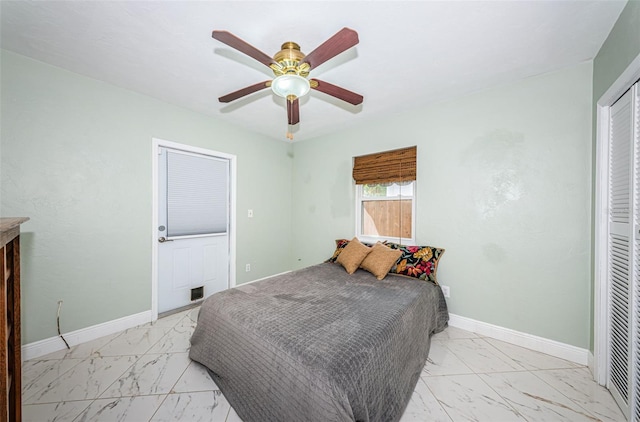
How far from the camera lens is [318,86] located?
1.69 metres

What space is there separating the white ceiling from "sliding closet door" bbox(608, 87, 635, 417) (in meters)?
0.67

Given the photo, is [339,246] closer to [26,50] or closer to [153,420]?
[153,420]

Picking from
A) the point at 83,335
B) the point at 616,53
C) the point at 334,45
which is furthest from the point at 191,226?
the point at 616,53

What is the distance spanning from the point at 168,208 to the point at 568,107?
4.05 meters

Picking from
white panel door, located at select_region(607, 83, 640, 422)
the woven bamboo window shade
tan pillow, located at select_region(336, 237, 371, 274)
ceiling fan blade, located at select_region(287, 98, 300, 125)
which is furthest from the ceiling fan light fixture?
white panel door, located at select_region(607, 83, 640, 422)

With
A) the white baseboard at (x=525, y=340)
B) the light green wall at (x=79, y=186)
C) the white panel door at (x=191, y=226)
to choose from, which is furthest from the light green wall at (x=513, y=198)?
the light green wall at (x=79, y=186)

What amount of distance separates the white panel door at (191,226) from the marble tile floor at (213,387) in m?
0.83

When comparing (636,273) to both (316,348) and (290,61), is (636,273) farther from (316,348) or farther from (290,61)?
(290,61)

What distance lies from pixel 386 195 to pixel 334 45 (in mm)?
2155

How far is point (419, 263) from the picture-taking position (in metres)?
2.53

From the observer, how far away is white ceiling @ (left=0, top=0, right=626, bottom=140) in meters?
1.45

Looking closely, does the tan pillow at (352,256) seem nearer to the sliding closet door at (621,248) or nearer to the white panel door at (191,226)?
the white panel door at (191,226)

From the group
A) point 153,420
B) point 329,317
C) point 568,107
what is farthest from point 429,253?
point 153,420

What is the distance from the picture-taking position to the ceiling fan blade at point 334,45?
3.91 ft
